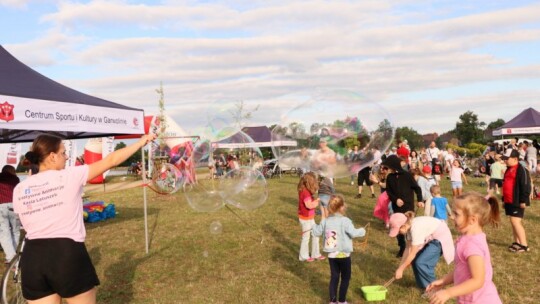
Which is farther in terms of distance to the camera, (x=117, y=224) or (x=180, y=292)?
(x=117, y=224)

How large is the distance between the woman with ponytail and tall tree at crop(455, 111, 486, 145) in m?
92.9

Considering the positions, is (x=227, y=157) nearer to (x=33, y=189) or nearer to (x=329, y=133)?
(x=329, y=133)

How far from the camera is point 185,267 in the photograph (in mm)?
7562

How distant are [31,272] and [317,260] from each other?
16.6ft

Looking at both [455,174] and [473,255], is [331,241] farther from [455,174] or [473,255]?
[455,174]

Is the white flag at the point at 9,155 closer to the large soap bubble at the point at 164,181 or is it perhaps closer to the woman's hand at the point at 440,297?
the large soap bubble at the point at 164,181

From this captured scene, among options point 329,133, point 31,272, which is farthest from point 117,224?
point 31,272

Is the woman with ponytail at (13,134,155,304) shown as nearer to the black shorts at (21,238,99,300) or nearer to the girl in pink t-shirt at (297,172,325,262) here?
the black shorts at (21,238,99,300)

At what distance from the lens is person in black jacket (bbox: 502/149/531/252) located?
766cm

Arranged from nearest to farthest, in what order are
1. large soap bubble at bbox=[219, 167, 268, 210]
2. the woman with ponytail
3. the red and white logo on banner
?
1. the woman with ponytail
2. the red and white logo on banner
3. large soap bubble at bbox=[219, 167, 268, 210]

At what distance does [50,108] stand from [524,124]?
2564 centimetres

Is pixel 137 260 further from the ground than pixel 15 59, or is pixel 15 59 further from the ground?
pixel 15 59

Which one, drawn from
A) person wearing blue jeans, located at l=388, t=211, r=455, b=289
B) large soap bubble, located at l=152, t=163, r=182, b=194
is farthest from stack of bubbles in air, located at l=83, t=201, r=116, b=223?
person wearing blue jeans, located at l=388, t=211, r=455, b=289

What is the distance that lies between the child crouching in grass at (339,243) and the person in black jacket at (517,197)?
375 cm
